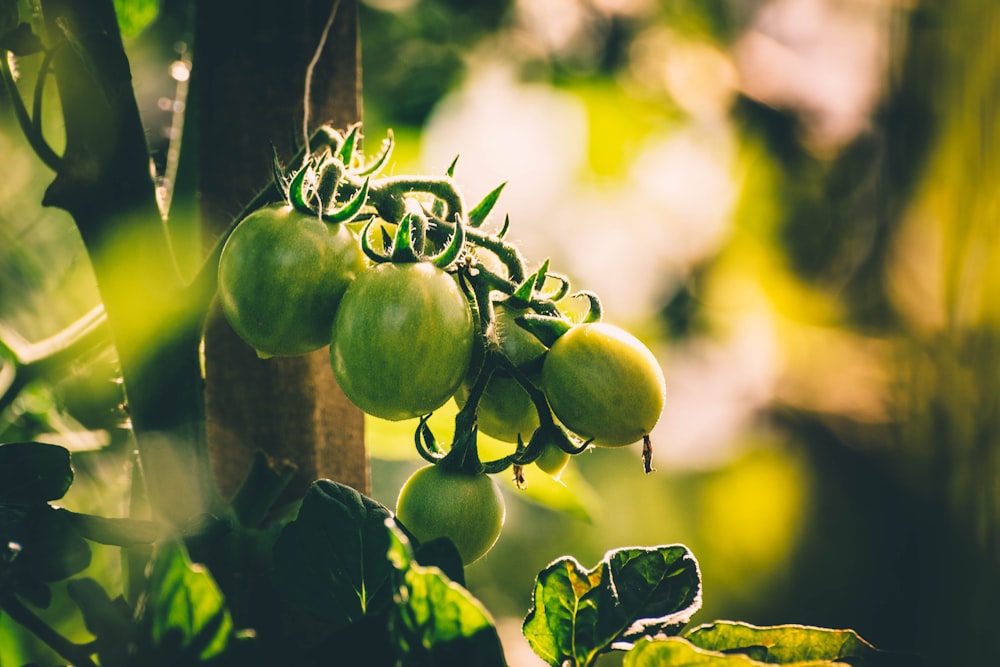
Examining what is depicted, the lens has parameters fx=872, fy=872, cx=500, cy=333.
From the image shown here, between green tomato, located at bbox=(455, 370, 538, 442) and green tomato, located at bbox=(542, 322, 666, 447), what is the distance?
3cm

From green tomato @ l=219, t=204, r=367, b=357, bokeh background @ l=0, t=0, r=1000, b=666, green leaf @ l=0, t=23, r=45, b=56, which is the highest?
green leaf @ l=0, t=23, r=45, b=56

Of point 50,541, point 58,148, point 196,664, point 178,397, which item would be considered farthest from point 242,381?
point 58,148

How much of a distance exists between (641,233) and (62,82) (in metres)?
1.66

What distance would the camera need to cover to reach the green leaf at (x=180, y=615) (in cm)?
39

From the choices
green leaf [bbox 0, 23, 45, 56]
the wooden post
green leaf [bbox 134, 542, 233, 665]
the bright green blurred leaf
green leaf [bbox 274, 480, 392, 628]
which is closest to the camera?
green leaf [bbox 134, 542, 233, 665]

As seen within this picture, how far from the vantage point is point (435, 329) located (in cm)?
54

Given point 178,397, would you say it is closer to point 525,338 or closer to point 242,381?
point 242,381

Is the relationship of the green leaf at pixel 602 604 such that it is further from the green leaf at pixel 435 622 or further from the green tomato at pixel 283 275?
the green tomato at pixel 283 275

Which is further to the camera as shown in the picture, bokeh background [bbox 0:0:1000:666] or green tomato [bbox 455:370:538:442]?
A: bokeh background [bbox 0:0:1000:666]

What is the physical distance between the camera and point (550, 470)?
0.63 m

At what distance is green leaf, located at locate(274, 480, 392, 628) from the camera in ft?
1.66

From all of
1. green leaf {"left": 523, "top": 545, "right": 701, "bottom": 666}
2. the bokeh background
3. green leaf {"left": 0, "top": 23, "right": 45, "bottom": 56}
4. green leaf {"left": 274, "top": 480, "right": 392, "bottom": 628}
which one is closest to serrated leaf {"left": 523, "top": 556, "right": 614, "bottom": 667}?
green leaf {"left": 523, "top": 545, "right": 701, "bottom": 666}

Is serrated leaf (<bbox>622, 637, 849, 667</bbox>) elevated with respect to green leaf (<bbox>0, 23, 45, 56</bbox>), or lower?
lower

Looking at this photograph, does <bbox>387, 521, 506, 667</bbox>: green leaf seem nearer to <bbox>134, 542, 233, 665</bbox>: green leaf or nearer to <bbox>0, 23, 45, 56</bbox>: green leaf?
<bbox>134, 542, 233, 665</bbox>: green leaf
